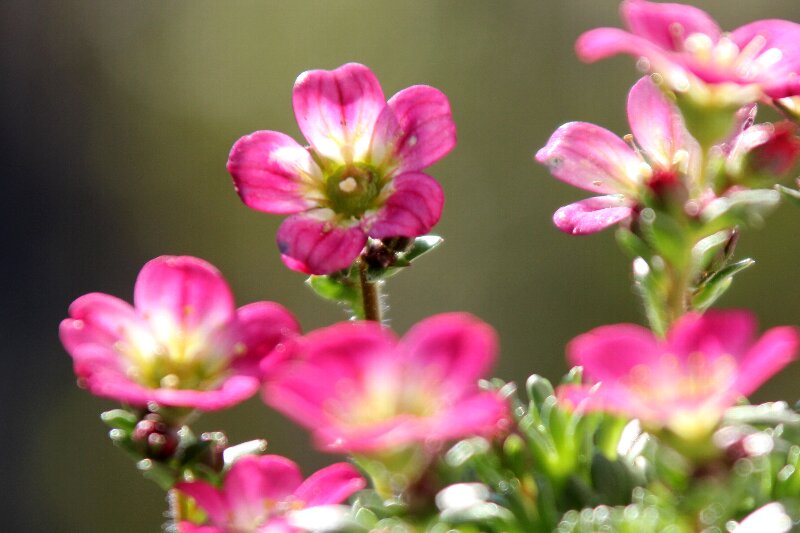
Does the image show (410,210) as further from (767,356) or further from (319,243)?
(767,356)

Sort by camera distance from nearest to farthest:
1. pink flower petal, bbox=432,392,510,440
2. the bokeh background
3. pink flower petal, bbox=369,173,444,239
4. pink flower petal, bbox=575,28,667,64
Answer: pink flower petal, bbox=432,392,510,440, pink flower petal, bbox=575,28,667,64, pink flower petal, bbox=369,173,444,239, the bokeh background

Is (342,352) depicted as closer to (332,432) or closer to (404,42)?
(332,432)

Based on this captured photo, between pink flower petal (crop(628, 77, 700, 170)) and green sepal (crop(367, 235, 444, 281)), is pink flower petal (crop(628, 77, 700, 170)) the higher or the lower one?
the higher one

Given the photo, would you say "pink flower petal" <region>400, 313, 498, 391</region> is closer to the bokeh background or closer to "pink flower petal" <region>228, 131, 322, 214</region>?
"pink flower petal" <region>228, 131, 322, 214</region>

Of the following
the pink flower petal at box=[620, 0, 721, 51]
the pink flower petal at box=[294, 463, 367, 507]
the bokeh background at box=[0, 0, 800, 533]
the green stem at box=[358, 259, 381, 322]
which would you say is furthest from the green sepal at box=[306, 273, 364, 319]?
the bokeh background at box=[0, 0, 800, 533]

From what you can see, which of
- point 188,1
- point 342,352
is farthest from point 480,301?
point 342,352

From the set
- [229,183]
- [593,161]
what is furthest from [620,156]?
[229,183]
